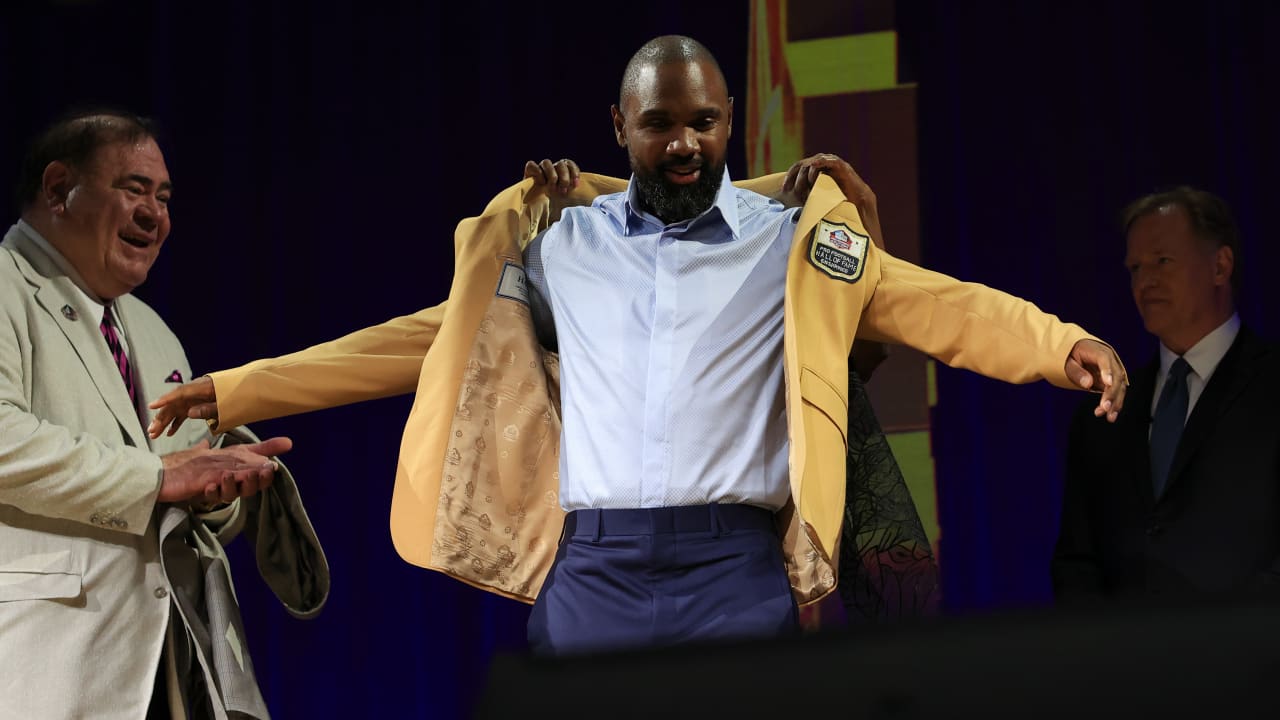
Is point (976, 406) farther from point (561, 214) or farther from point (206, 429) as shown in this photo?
point (206, 429)

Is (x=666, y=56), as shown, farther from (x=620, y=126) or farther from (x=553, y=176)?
(x=553, y=176)

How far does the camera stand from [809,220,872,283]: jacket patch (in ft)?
6.24

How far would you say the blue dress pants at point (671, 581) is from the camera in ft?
5.87

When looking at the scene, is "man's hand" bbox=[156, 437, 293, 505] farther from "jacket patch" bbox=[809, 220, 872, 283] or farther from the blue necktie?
the blue necktie

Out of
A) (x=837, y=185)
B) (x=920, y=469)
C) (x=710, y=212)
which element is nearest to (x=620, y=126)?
(x=710, y=212)

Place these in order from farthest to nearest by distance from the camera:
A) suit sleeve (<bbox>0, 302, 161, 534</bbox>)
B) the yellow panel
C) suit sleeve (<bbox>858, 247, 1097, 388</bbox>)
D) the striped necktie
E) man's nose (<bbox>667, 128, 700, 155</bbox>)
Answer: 1. the yellow panel
2. the striped necktie
3. suit sleeve (<bbox>0, 302, 161, 534</bbox>)
4. man's nose (<bbox>667, 128, 700, 155</bbox>)
5. suit sleeve (<bbox>858, 247, 1097, 388</bbox>)

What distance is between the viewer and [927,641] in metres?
0.56

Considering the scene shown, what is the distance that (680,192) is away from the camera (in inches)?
79.2

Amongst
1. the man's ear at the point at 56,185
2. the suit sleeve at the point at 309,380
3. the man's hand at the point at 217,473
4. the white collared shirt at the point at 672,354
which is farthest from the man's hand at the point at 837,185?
the man's ear at the point at 56,185

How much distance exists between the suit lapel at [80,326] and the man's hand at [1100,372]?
1.57m

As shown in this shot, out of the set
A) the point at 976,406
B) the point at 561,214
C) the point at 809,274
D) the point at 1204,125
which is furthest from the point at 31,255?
the point at 1204,125

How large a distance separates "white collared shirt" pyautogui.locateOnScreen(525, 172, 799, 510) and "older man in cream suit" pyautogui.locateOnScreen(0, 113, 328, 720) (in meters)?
0.59

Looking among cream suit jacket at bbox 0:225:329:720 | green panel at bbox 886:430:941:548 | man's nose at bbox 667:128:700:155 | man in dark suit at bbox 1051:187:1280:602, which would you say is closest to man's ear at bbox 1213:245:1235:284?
man in dark suit at bbox 1051:187:1280:602

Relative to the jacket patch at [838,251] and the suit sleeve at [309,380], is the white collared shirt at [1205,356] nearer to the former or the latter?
the jacket patch at [838,251]
